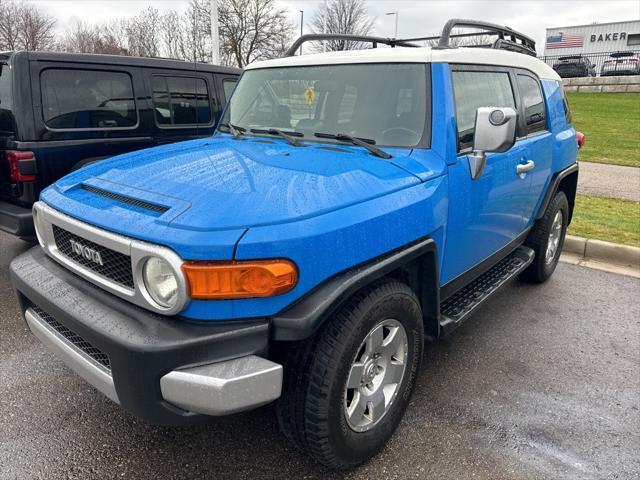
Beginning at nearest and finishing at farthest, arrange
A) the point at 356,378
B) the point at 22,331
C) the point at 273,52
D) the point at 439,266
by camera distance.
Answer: the point at 356,378 → the point at 439,266 → the point at 22,331 → the point at 273,52

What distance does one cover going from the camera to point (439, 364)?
333 cm

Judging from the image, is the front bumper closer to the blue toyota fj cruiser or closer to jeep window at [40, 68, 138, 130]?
the blue toyota fj cruiser

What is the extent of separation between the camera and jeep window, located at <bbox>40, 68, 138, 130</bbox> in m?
4.61

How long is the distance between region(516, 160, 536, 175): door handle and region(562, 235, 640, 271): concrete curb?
8.09 feet

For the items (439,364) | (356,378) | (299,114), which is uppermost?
(299,114)

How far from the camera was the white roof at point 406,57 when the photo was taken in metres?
2.82

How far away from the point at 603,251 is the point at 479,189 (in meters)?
3.39

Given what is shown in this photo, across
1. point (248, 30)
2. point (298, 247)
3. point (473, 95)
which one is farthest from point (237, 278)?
point (248, 30)

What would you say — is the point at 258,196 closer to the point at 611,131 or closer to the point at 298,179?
the point at 298,179

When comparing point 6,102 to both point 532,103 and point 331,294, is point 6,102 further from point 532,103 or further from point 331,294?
point 532,103

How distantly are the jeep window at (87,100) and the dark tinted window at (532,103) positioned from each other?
3837 millimetres

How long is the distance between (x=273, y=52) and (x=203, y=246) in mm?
25713

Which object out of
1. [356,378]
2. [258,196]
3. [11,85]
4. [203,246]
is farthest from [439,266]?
[11,85]

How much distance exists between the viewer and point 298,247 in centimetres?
186
